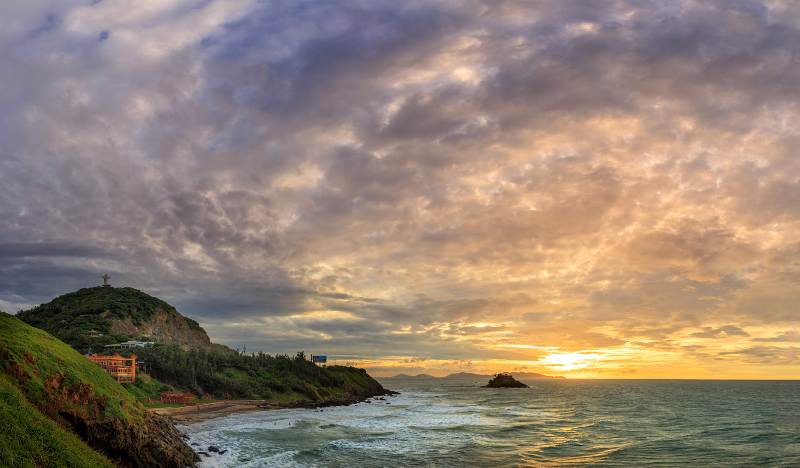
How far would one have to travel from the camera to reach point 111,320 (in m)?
116

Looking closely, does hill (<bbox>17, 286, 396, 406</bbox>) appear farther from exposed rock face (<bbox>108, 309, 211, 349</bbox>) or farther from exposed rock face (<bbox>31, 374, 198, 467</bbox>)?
exposed rock face (<bbox>31, 374, 198, 467</bbox>)

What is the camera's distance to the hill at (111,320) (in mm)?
99731

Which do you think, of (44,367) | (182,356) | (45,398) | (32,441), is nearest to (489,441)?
(45,398)

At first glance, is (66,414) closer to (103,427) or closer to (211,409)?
(103,427)

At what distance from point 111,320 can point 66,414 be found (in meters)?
102

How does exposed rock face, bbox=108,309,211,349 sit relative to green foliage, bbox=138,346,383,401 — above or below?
above

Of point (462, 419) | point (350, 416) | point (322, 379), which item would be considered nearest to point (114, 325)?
point (322, 379)

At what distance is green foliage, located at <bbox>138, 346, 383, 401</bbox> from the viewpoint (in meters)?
79.5

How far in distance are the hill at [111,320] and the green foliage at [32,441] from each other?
74.4 metres

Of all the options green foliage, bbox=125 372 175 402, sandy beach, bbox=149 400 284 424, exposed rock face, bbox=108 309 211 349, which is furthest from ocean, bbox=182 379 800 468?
exposed rock face, bbox=108 309 211 349

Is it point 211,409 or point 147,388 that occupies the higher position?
point 147,388

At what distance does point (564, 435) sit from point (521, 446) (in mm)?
11716

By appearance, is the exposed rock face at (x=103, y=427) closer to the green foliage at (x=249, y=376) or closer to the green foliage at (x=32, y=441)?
the green foliage at (x=32, y=441)

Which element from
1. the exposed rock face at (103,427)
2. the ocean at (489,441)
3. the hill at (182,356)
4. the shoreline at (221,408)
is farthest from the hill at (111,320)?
the exposed rock face at (103,427)
